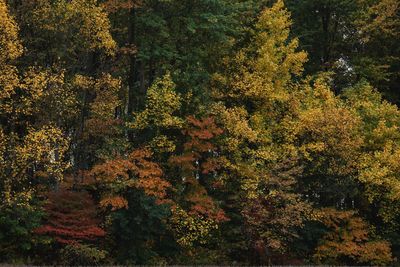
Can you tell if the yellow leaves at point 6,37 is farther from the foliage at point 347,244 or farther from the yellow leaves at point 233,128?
the foliage at point 347,244

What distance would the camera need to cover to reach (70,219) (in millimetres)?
23125

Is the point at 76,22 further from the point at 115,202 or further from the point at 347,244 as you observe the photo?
the point at 347,244

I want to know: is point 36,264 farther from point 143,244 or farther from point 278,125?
point 278,125

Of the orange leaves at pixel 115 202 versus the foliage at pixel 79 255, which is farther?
the orange leaves at pixel 115 202

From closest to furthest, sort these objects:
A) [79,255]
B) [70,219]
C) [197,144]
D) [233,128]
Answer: [79,255], [70,219], [197,144], [233,128]

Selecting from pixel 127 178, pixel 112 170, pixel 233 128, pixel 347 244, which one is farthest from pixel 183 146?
pixel 347 244

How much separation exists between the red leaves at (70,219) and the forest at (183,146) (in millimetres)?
68

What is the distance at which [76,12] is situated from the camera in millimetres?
24281

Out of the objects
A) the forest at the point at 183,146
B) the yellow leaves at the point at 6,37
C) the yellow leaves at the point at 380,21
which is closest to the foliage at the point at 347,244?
the forest at the point at 183,146

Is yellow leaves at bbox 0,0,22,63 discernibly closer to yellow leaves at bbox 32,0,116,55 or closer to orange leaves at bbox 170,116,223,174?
yellow leaves at bbox 32,0,116,55

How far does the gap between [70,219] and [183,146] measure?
7220 mm

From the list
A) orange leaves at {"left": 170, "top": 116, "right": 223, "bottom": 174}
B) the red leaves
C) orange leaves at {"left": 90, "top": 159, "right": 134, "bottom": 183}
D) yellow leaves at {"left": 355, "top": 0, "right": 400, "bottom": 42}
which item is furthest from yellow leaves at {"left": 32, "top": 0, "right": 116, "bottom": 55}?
yellow leaves at {"left": 355, "top": 0, "right": 400, "bottom": 42}

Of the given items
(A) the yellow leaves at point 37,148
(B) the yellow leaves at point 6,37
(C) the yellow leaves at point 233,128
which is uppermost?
(B) the yellow leaves at point 6,37

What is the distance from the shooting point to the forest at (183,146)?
912 inches
